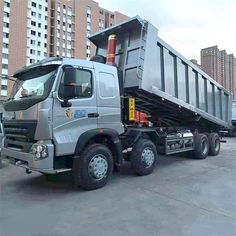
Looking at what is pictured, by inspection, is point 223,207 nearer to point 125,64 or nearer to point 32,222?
point 32,222

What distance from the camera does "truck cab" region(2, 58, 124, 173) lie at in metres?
5.31

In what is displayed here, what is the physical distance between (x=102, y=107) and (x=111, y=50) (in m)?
1.86

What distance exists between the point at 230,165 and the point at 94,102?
4923 mm

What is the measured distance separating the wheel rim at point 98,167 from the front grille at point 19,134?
3.94 ft

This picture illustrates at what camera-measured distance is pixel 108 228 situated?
3998 millimetres

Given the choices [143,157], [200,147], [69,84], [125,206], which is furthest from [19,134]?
[200,147]

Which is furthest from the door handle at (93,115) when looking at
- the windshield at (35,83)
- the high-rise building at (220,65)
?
the high-rise building at (220,65)

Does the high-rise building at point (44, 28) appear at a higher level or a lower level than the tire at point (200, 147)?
higher

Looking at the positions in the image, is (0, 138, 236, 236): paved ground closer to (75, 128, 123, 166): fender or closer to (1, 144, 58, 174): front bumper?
(1, 144, 58, 174): front bumper

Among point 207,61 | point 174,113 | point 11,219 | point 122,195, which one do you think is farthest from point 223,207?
point 207,61

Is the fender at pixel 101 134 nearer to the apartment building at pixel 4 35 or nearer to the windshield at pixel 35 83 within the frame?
the windshield at pixel 35 83

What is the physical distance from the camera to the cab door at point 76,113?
5422 millimetres

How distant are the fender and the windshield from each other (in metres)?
1.07

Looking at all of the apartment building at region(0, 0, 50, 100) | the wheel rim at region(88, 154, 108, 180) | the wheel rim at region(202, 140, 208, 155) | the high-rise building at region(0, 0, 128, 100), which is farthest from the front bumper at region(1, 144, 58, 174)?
the apartment building at region(0, 0, 50, 100)
